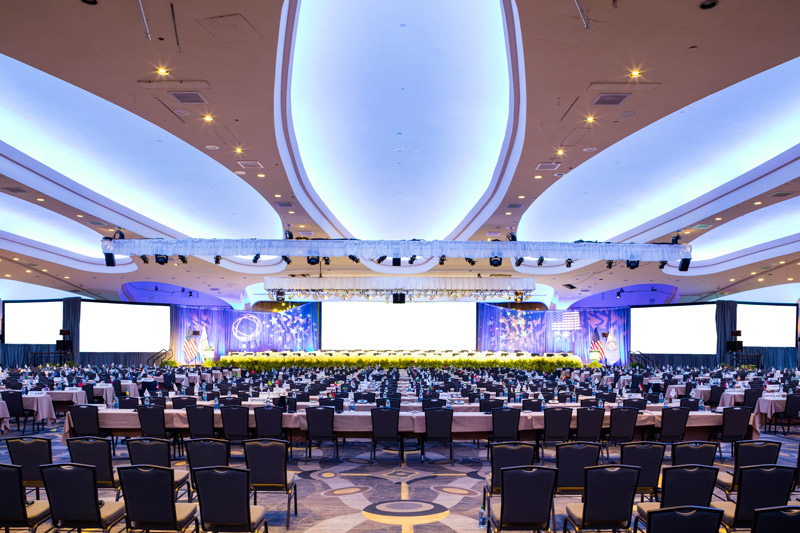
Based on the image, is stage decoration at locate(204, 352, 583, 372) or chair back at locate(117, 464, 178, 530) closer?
chair back at locate(117, 464, 178, 530)

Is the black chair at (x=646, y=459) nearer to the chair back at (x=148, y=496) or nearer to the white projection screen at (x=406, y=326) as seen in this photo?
the chair back at (x=148, y=496)

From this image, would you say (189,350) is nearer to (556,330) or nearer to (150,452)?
(556,330)

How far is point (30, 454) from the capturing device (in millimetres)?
6750

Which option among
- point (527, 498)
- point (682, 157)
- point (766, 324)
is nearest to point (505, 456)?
point (527, 498)

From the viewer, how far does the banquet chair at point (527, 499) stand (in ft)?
17.5

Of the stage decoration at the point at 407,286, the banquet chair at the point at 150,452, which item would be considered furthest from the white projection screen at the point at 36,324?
the banquet chair at the point at 150,452

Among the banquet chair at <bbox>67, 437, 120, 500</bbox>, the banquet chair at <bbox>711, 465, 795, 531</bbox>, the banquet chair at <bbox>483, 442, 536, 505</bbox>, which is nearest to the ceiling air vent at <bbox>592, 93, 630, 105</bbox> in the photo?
the banquet chair at <bbox>483, 442, 536, 505</bbox>

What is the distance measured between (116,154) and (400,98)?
6941mm

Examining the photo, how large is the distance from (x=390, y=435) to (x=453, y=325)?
31.6m

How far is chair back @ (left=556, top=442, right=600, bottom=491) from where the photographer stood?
6.50 metres

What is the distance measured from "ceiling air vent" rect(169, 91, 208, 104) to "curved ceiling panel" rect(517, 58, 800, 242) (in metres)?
8.37

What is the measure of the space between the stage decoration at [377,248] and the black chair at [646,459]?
1151 cm

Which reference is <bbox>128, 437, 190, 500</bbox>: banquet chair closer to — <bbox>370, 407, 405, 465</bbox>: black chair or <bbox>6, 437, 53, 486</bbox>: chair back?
<bbox>6, 437, 53, 486</bbox>: chair back

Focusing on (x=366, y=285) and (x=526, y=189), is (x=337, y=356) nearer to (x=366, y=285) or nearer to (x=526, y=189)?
(x=366, y=285)
